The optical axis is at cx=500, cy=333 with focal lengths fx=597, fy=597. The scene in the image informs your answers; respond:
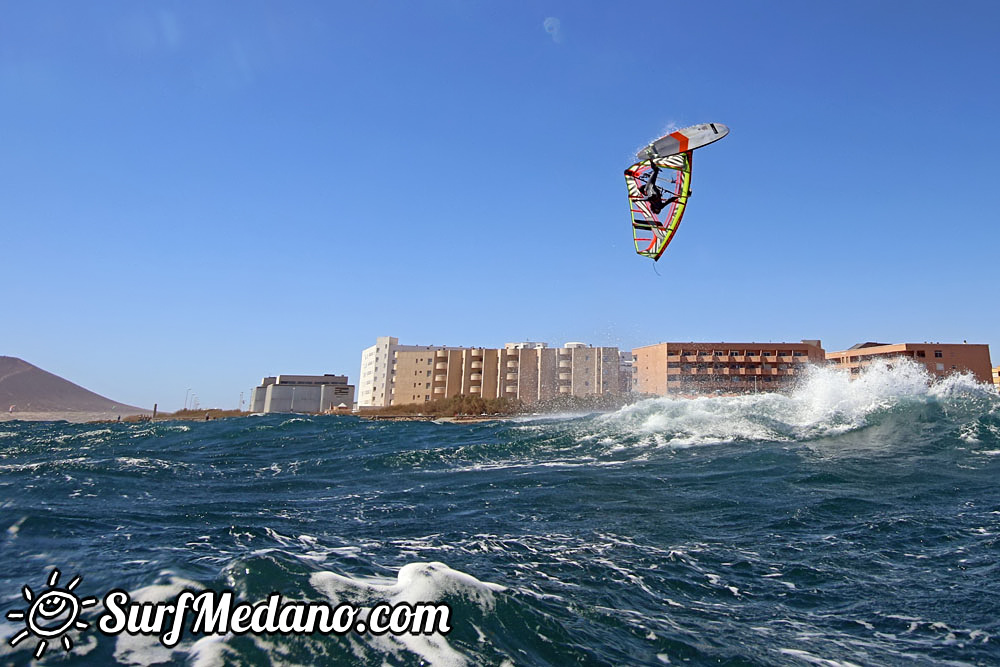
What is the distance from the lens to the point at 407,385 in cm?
9219

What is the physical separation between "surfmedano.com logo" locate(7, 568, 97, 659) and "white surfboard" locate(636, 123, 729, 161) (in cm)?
1283

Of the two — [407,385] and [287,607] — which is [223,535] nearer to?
[287,607]

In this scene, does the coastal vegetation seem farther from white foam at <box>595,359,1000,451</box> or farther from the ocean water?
the ocean water

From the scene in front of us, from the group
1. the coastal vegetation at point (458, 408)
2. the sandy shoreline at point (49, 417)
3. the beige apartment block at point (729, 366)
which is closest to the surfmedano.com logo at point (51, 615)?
the coastal vegetation at point (458, 408)

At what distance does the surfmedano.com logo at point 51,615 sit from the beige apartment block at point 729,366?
246 ft

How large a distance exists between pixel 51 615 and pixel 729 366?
3128 inches

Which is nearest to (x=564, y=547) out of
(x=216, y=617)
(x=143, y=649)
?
(x=216, y=617)

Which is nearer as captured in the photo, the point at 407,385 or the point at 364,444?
the point at 364,444

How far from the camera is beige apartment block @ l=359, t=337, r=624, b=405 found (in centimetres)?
8575

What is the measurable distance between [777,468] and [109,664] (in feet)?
45.4

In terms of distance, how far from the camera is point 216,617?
5258mm

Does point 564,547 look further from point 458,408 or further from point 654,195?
point 458,408

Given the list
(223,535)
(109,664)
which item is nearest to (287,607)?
(109,664)

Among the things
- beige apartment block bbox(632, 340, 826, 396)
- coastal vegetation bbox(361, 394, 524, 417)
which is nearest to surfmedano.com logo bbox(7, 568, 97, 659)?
coastal vegetation bbox(361, 394, 524, 417)
